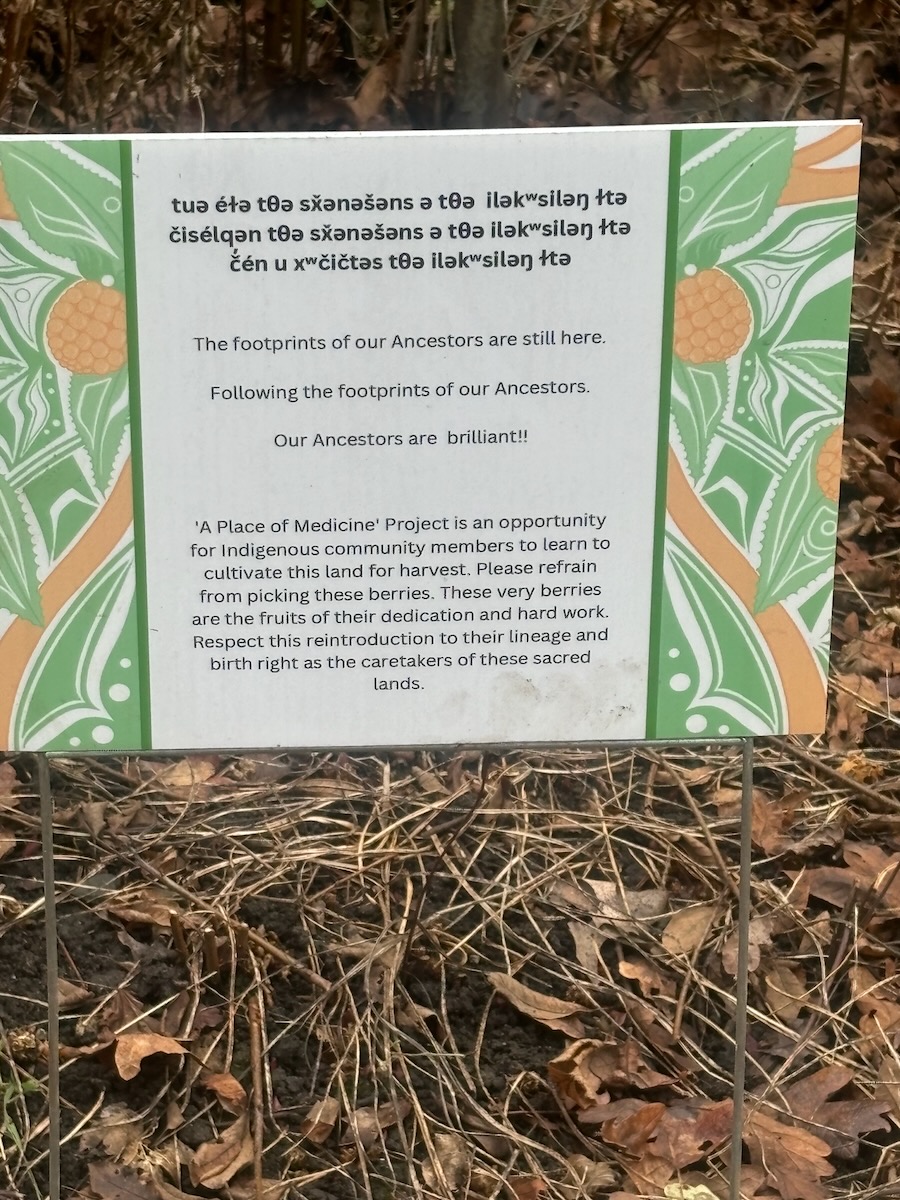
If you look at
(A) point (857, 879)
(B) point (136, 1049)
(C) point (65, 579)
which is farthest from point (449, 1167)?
(C) point (65, 579)

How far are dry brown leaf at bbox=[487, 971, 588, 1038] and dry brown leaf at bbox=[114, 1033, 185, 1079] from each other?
19.1 inches

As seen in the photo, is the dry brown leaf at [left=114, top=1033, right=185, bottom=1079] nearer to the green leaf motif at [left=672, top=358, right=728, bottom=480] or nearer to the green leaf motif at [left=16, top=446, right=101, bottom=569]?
the green leaf motif at [left=16, top=446, right=101, bottom=569]

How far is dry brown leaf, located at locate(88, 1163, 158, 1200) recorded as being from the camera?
1.60 m

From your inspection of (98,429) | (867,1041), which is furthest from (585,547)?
(867,1041)

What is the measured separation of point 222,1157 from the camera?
1.66 m

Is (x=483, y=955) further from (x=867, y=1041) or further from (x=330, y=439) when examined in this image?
(x=330, y=439)

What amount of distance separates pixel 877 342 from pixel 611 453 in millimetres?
1875

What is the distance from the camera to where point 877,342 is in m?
2.81

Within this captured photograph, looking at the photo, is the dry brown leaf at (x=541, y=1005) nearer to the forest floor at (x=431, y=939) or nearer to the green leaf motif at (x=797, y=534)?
the forest floor at (x=431, y=939)

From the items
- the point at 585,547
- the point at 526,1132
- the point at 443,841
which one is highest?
the point at 585,547

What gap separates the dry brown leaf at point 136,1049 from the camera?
5.60 ft

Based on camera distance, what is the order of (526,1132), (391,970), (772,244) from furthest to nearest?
(391,970), (526,1132), (772,244)

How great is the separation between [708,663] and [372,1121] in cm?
89

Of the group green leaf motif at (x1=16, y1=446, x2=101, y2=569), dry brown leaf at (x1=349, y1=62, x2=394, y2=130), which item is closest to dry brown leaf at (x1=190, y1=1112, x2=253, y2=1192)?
green leaf motif at (x1=16, y1=446, x2=101, y2=569)
